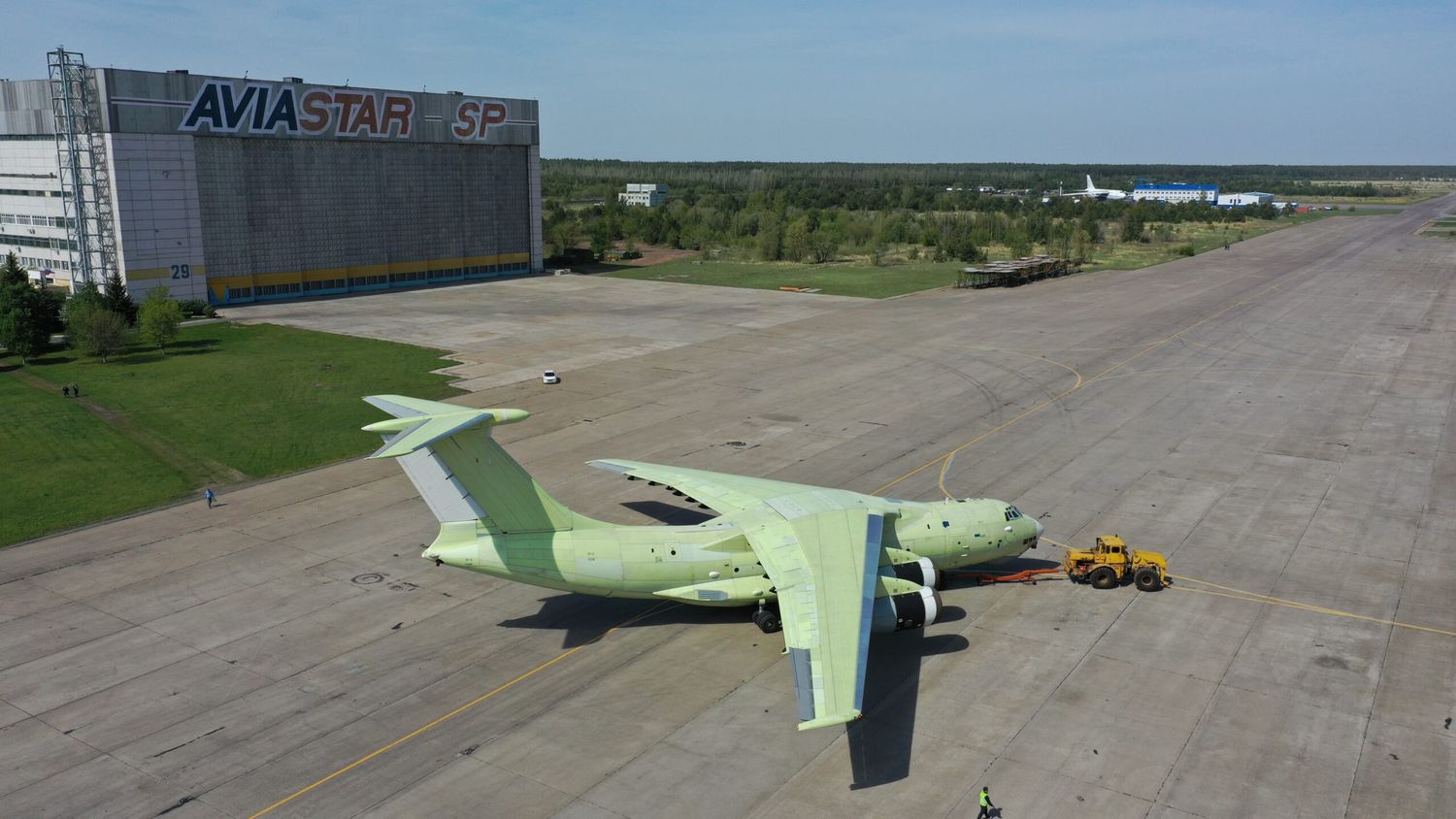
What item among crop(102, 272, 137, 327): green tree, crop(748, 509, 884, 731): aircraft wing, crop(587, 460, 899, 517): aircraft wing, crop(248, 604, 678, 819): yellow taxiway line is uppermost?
crop(102, 272, 137, 327): green tree

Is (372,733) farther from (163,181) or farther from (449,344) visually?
(163,181)

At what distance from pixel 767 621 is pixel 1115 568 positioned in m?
13.8

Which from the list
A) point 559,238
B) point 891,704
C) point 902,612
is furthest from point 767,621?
point 559,238

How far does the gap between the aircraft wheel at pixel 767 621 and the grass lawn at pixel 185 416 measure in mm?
30992

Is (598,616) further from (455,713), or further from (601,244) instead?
(601,244)

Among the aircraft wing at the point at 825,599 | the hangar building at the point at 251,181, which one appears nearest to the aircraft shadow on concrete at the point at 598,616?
the aircraft wing at the point at 825,599

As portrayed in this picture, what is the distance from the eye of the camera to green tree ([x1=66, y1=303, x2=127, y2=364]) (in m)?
78.4

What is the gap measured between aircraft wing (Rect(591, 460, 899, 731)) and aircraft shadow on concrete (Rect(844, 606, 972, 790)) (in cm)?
260

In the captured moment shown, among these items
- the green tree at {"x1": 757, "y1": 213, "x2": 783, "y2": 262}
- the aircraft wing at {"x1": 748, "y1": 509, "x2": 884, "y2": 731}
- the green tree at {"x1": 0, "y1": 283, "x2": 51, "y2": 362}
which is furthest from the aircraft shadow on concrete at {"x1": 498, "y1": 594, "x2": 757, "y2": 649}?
the green tree at {"x1": 757, "y1": 213, "x2": 783, "y2": 262}

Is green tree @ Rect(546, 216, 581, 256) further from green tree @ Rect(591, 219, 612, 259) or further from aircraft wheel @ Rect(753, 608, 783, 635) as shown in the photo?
aircraft wheel @ Rect(753, 608, 783, 635)

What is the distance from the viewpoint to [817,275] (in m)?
140

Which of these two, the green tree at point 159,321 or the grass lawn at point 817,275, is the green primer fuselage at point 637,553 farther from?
the grass lawn at point 817,275

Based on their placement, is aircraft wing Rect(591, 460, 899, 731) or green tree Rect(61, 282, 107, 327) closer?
aircraft wing Rect(591, 460, 899, 731)

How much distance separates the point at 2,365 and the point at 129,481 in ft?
127
